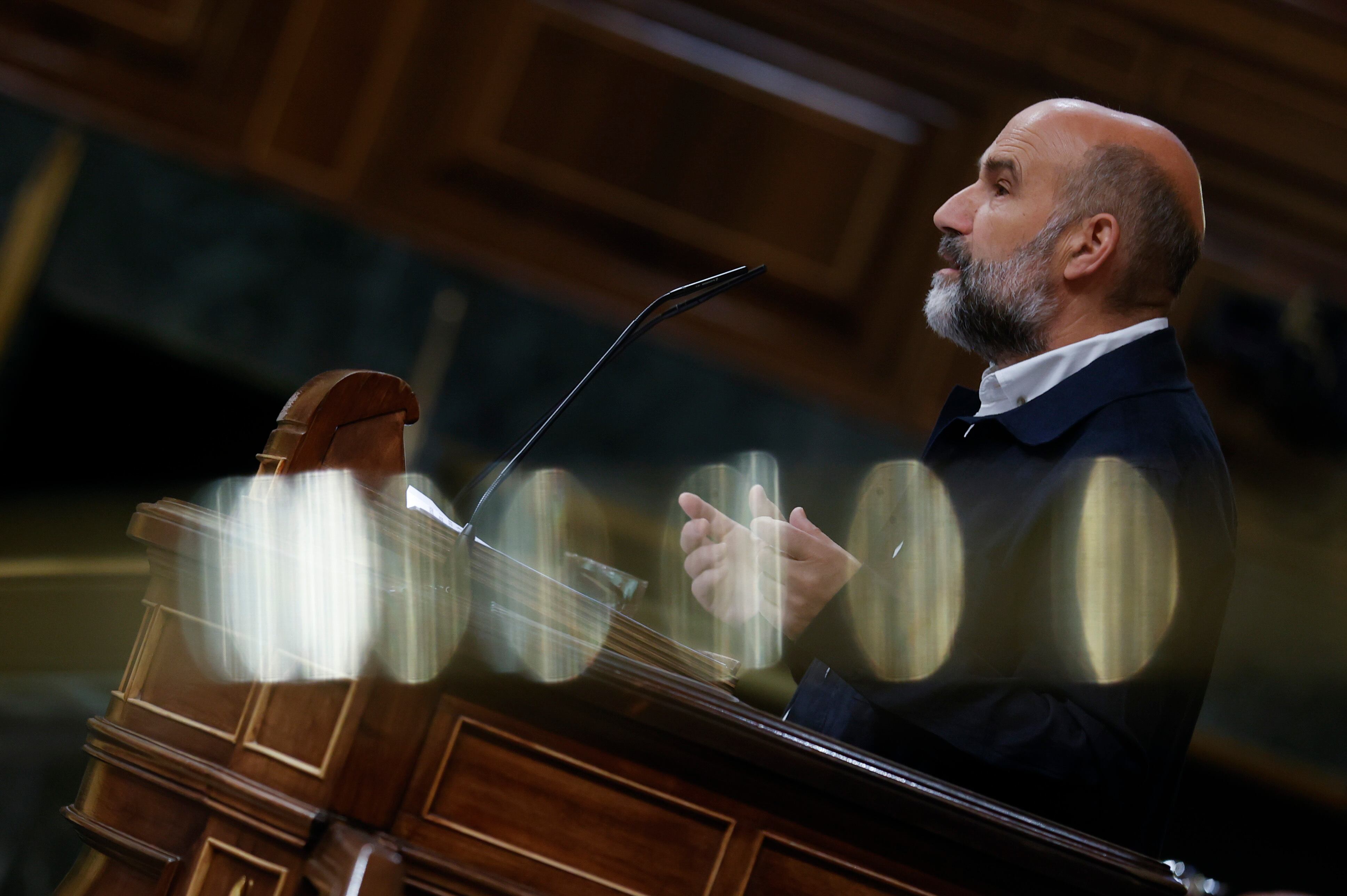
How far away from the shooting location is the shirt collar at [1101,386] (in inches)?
53.1

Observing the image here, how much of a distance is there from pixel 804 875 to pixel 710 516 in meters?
0.49

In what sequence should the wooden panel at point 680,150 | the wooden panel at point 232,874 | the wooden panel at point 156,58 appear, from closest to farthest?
the wooden panel at point 232,874 → the wooden panel at point 156,58 → the wooden panel at point 680,150

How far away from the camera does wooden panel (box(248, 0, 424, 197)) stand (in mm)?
2992

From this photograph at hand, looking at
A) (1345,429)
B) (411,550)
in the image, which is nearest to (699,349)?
(1345,429)

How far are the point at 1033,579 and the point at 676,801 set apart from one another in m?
0.57

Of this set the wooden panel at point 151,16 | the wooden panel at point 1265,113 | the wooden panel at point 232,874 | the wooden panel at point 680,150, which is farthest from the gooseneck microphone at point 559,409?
the wooden panel at point 1265,113

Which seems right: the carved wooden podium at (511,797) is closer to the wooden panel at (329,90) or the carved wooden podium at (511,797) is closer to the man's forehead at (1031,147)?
the man's forehead at (1031,147)

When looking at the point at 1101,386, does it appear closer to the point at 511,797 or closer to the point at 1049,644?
the point at 1049,644

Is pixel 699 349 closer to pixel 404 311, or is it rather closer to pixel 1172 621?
pixel 404 311

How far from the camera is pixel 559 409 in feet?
3.54

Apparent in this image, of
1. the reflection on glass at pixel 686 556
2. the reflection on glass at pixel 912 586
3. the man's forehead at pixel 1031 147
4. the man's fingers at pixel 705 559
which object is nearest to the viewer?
the reflection on glass at pixel 912 586

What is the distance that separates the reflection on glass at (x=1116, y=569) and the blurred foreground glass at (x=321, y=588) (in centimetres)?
66

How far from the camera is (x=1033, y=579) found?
1.26 meters

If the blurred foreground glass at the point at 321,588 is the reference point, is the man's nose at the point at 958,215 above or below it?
above
